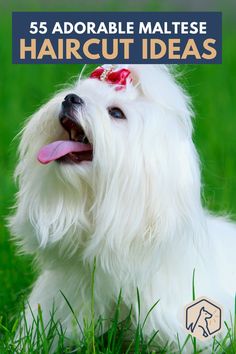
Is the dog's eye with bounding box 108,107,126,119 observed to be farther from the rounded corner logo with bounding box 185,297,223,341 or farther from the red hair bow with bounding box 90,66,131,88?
the rounded corner logo with bounding box 185,297,223,341

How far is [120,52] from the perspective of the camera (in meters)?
3.85

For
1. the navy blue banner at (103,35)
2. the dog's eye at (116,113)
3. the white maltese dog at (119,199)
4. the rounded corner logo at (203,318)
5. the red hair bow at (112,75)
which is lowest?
the rounded corner logo at (203,318)

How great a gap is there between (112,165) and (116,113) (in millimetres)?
224

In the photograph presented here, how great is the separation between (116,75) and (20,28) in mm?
848

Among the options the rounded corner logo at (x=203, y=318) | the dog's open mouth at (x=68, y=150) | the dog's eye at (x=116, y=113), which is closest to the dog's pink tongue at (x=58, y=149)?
the dog's open mouth at (x=68, y=150)

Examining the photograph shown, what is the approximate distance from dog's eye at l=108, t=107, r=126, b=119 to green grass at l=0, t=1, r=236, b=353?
2.84 feet

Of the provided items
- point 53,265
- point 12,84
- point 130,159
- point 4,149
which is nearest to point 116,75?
point 130,159

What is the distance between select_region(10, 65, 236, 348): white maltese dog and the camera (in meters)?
3.19

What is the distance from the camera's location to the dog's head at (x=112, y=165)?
3.17m

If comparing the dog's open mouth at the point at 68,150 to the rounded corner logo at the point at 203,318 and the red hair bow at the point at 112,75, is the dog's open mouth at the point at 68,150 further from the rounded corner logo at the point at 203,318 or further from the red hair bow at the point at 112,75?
the rounded corner logo at the point at 203,318

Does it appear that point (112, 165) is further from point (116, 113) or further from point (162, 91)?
point (162, 91)

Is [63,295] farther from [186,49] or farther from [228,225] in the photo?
[186,49]

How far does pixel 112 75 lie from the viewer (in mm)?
3439

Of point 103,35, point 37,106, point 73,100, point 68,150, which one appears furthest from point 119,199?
point 37,106
